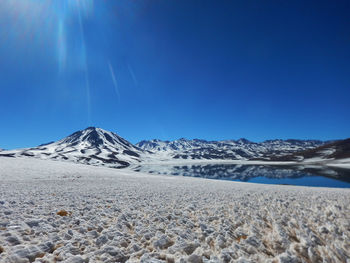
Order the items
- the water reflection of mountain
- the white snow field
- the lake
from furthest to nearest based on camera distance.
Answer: the water reflection of mountain, the lake, the white snow field

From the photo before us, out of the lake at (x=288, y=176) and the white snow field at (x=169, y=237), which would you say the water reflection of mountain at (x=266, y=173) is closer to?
the lake at (x=288, y=176)

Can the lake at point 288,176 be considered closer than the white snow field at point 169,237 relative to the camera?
No

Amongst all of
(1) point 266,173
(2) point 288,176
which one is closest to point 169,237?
(2) point 288,176

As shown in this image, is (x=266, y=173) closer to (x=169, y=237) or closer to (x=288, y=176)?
(x=288, y=176)

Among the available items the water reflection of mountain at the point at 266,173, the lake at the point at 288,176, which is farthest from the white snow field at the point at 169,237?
the water reflection of mountain at the point at 266,173

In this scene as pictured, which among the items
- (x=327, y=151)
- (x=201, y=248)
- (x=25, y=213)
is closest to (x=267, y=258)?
(x=201, y=248)

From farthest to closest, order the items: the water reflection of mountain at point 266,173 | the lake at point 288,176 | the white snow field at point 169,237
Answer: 1. the water reflection of mountain at point 266,173
2. the lake at point 288,176
3. the white snow field at point 169,237

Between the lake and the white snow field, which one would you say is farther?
the lake

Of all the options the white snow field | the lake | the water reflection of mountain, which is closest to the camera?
the white snow field

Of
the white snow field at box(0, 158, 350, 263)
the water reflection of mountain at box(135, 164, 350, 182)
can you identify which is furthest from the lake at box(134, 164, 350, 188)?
the white snow field at box(0, 158, 350, 263)

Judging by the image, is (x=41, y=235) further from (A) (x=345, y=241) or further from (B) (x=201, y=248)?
(A) (x=345, y=241)

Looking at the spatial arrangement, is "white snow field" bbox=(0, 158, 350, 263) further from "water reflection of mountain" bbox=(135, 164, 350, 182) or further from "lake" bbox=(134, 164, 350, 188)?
"water reflection of mountain" bbox=(135, 164, 350, 182)

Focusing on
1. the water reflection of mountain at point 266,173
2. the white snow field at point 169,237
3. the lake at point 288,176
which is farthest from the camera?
the water reflection of mountain at point 266,173

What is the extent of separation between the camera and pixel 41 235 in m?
4.71
